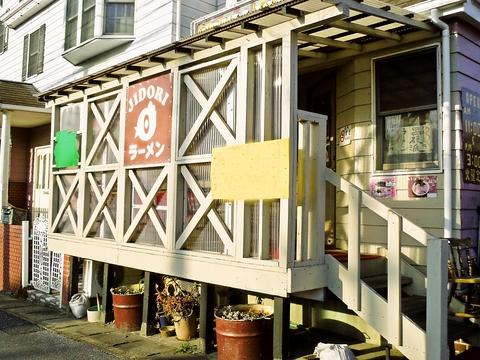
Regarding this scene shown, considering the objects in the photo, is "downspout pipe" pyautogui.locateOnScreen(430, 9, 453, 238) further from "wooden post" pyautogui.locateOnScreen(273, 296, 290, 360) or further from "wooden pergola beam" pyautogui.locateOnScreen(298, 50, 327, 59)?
"wooden post" pyautogui.locateOnScreen(273, 296, 290, 360)

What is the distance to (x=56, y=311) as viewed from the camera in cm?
891

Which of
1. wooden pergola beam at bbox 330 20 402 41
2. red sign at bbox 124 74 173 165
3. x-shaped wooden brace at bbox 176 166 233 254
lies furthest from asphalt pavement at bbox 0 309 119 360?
wooden pergola beam at bbox 330 20 402 41

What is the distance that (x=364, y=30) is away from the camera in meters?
5.36

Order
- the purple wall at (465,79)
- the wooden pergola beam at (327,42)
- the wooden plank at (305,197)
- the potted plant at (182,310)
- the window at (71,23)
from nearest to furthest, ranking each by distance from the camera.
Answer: the wooden plank at (305,197) < the wooden pergola beam at (327,42) < the purple wall at (465,79) < the potted plant at (182,310) < the window at (71,23)

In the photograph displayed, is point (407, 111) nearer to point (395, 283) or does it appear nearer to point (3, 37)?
point (395, 283)

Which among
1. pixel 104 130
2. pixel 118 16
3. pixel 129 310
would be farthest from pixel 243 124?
pixel 118 16


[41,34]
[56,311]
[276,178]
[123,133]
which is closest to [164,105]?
[123,133]

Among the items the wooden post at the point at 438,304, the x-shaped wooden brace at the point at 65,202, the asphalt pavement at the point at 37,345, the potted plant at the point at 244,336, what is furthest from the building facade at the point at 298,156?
the asphalt pavement at the point at 37,345

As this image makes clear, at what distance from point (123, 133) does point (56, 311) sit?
395 cm

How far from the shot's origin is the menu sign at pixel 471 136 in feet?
18.4

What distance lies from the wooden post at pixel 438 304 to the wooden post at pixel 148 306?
12.9ft

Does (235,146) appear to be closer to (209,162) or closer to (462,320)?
(209,162)

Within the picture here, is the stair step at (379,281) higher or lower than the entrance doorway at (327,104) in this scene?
lower

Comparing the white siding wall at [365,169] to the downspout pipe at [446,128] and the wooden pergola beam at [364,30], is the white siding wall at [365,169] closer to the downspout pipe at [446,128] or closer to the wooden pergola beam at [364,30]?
the downspout pipe at [446,128]
